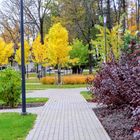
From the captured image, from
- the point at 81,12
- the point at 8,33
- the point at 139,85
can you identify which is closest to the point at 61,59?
the point at 81,12

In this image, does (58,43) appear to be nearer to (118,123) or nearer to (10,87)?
(10,87)

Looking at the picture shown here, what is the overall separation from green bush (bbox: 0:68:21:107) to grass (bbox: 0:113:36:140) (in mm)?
4014

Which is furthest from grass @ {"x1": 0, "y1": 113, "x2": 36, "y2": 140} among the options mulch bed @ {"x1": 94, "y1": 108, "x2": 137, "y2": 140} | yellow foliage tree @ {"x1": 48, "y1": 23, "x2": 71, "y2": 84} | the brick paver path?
yellow foliage tree @ {"x1": 48, "y1": 23, "x2": 71, "y2": 84}

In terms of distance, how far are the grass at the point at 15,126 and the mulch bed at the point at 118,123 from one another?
84.1 inches

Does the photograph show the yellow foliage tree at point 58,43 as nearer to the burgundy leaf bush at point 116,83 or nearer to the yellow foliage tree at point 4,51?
the yellow foliage tree at point 4,51

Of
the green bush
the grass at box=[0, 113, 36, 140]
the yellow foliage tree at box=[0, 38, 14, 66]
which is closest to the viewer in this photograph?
the grass at box=[0, 113, 36, 140]

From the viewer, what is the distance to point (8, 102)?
1936 centimetres

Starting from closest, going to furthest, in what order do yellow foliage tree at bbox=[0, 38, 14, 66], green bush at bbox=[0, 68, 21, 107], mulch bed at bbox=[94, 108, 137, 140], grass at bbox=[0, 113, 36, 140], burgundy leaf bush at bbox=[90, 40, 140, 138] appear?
1. mulch bed at bbox=[94, 108, 137, 140]
2. grass at bbox=[0, 113, 36, 140]
3. burgundy leaf bush at bbox=[90, 40, 140, 138]
4. green bush at bbox=[0, 68, 21, 107]
5. yellow foliage tree at bbox=[0, 38, 14, 66]

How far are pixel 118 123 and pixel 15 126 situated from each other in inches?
114

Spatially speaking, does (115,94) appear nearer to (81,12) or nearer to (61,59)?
(61,59)

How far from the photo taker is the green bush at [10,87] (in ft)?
62.2

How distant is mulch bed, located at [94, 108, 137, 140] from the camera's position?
10.1 metres

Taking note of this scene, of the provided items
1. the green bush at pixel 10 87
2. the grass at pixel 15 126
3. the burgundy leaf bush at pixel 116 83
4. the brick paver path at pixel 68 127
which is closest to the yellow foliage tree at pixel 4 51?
the green bush at pixel 10 87

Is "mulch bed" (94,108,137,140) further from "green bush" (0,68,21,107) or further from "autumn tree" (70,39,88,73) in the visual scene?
"autumn tree" (70,39,88,73)
